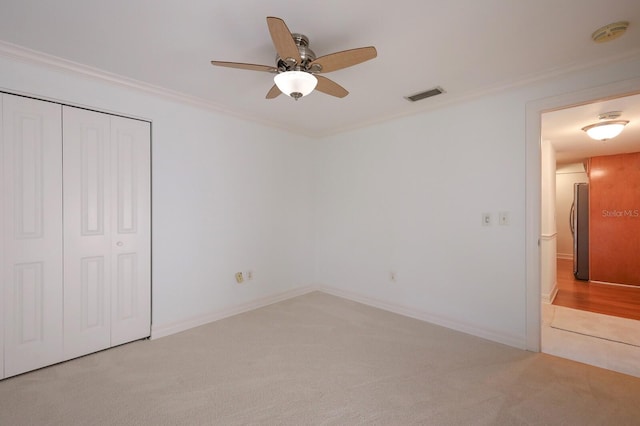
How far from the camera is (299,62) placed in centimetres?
183

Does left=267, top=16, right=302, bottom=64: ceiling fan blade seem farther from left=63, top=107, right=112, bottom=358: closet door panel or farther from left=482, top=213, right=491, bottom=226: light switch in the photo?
left=482, top=213, right=491, bottom=226: light switch

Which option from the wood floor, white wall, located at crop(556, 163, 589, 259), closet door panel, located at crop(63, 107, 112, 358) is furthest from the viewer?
white wall, located at crop(556, 163, 589, 259)

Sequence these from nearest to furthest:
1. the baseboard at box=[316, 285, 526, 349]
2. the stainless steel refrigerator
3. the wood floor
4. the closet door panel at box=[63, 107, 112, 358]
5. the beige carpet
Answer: the beige carpet → the closet door panel at box=[63, 107, 112, 358] → the baseboard at box=[316, 285, 526, 349] → the wood floor → the stainless steel refrigerator

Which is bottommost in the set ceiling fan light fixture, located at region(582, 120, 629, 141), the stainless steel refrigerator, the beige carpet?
the beige carpet

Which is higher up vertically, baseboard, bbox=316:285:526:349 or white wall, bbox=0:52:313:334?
white wall, bbox=0:52:313:334

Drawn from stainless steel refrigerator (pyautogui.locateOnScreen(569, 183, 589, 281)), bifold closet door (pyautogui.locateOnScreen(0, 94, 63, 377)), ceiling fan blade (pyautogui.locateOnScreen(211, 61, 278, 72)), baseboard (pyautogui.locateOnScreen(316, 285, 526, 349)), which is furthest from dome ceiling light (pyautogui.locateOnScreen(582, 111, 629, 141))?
bifold closet door (pyautogui.locateOnScreen(0, 94, 63, 377))

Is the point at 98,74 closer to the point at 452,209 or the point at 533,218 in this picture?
the point at 452,209

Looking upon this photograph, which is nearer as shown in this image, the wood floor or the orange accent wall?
the wood floor

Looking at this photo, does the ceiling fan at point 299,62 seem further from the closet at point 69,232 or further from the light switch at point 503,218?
the light switch at point 503,218

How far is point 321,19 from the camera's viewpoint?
1.78 metres

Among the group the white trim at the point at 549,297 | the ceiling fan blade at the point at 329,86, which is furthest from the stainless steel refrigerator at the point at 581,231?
the ceiling fan blade at the point at 329,86

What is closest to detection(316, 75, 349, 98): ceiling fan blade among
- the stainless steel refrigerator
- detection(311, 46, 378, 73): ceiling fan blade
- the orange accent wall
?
detection(311, 46, 378, 73): ceiling fan blade

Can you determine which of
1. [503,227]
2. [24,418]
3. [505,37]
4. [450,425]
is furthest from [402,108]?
[24,418]

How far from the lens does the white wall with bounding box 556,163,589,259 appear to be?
6.89m
